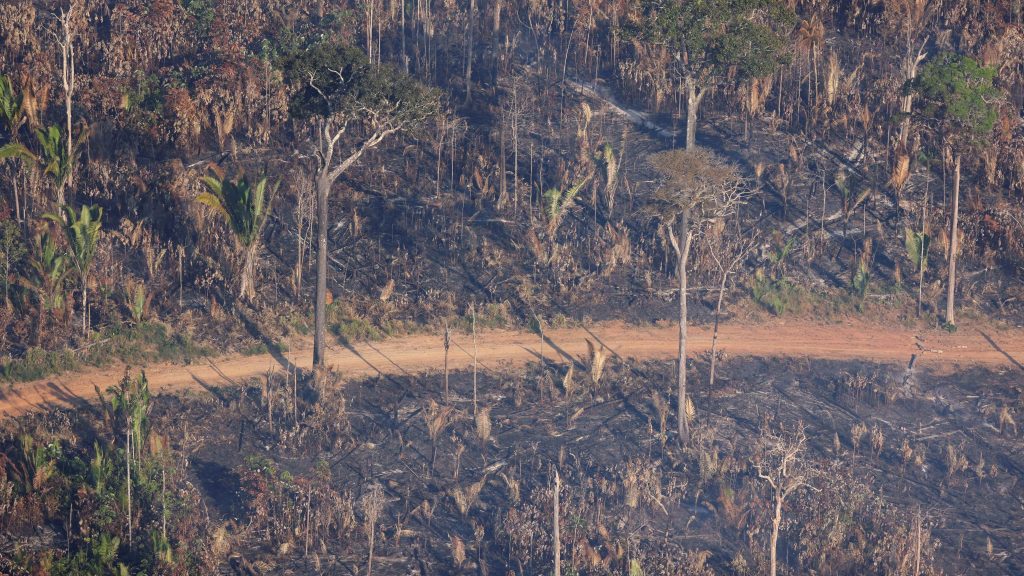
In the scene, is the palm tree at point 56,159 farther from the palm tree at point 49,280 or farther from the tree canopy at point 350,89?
the tree canopy at point 350,89

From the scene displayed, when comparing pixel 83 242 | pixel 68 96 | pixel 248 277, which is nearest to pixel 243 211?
pixel 248 277

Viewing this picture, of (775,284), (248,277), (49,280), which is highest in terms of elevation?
(49,280)

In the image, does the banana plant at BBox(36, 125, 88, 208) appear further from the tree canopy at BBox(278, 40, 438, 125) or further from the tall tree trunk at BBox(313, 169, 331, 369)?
the tall tree trunk at BBox(313, 169, 331, 369)

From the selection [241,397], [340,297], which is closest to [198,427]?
[241,397]

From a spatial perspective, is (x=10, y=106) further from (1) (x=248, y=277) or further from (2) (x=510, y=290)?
(2) (x=510, y=290)

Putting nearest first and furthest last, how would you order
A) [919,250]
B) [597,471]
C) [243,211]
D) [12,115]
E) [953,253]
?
1. [597,471]
2. [243,211]
3. [953,253]
4. [12,115]
5. [919,250]

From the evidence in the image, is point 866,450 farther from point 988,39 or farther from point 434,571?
point 988,39

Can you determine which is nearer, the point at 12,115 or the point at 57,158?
the point at 57,158
